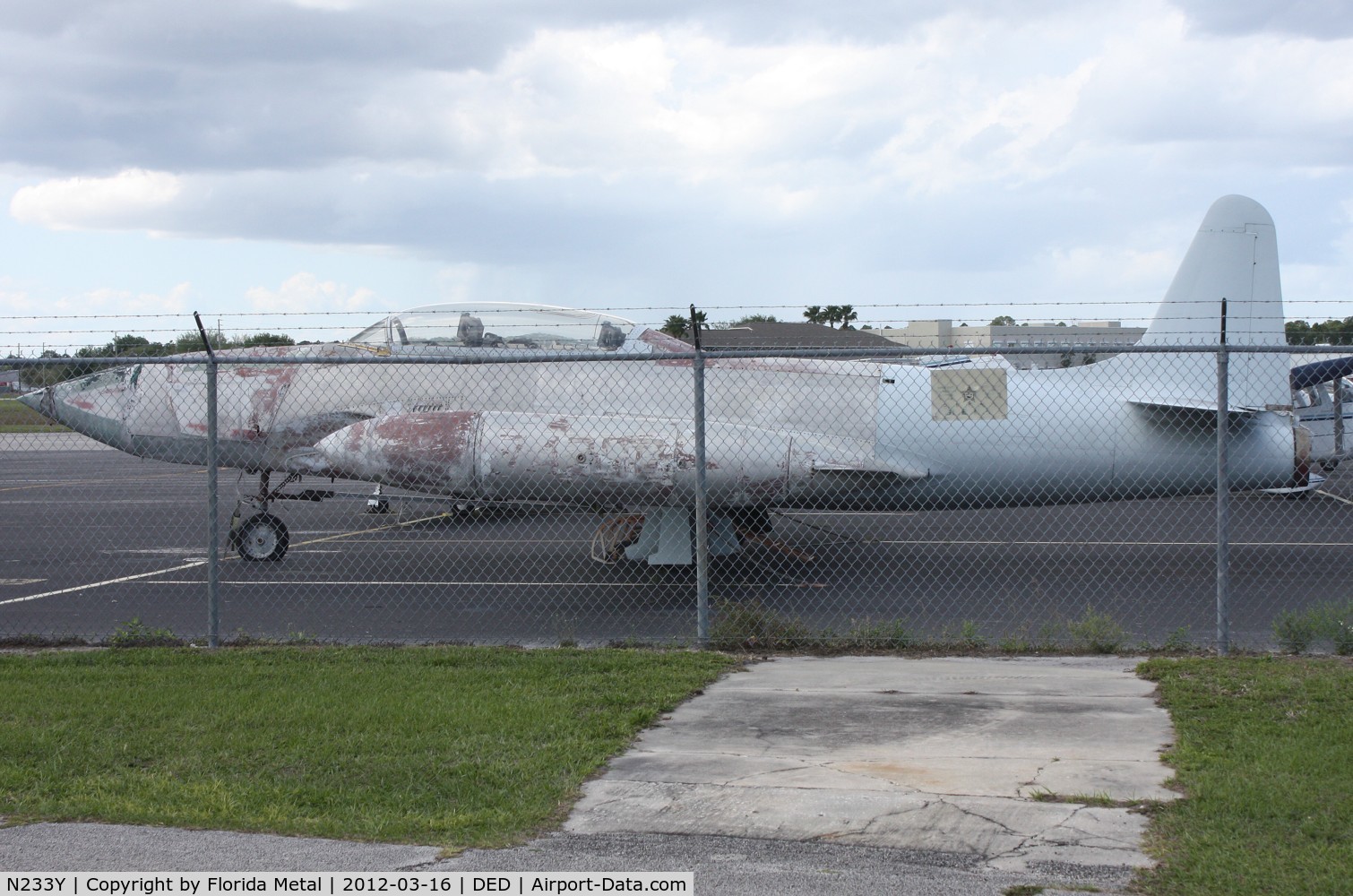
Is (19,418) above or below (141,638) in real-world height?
above

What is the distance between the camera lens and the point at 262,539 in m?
13.7

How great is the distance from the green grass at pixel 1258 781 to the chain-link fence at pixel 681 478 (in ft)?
8.14

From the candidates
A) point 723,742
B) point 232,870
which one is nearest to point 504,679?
point 723,742

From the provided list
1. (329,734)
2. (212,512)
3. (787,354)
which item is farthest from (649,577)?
(329,734)

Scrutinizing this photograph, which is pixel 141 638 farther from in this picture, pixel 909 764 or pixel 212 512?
pixel 909 764

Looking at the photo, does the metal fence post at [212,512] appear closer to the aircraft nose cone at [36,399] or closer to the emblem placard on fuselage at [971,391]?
the aircraft nose cone at [36,399]

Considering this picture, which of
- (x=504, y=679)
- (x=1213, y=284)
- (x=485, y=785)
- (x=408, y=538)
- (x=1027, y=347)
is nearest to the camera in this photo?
(x=485, y=785)

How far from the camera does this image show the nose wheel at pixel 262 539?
1366cm

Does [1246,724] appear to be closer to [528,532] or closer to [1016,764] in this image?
[1016,764]

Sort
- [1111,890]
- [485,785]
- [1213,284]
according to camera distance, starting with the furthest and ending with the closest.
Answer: [1213,284] → [485,785] → [1111,890]

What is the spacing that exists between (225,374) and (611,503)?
4.90 m

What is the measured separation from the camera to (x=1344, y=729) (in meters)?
6.16

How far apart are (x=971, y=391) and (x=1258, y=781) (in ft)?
18.3

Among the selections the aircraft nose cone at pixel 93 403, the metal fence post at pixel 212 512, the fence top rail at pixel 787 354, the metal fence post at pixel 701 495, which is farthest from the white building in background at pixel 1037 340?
the aircraft nose cone at pixel 93 403
